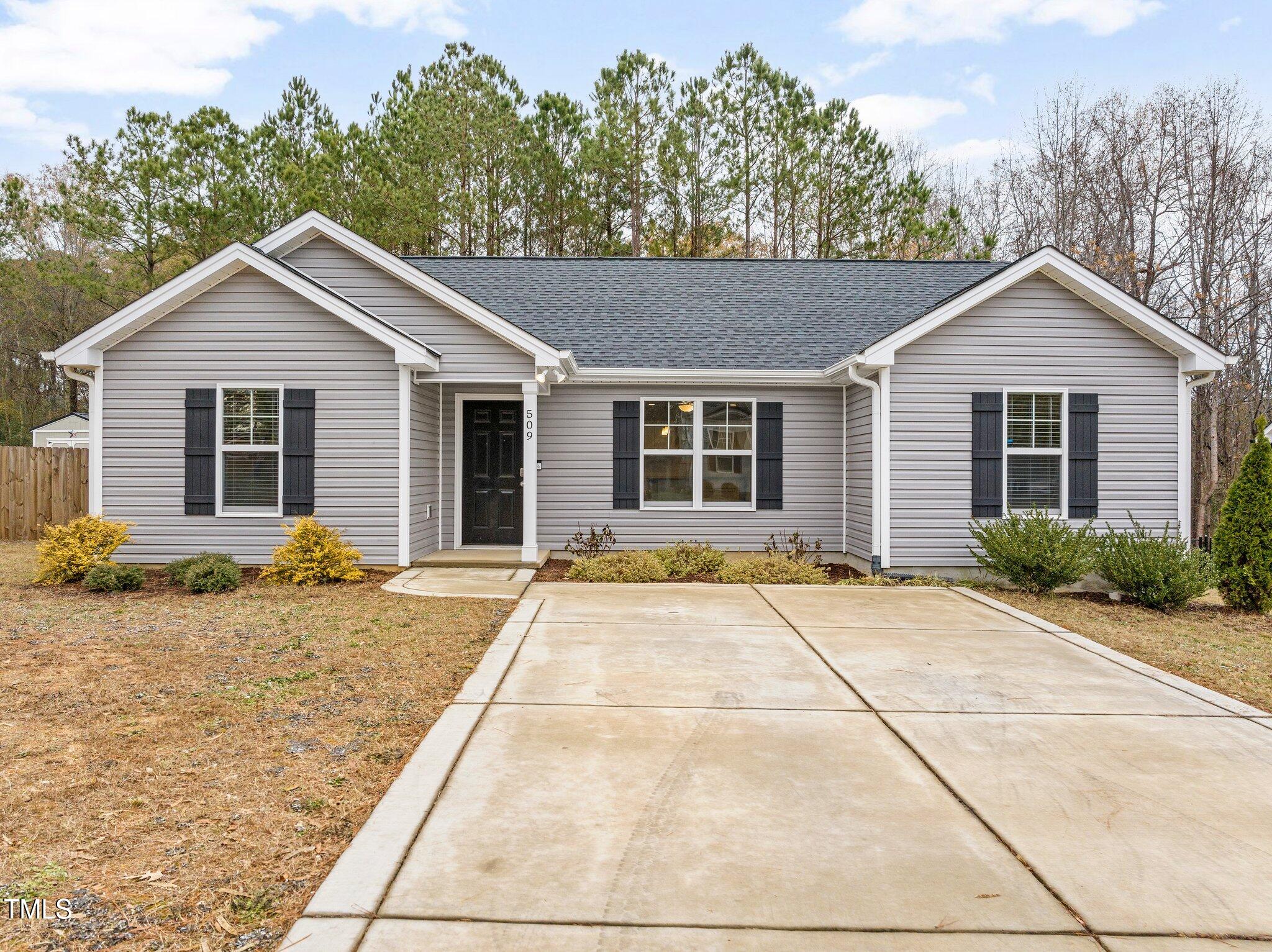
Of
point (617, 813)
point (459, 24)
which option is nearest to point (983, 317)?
point (617, 813)

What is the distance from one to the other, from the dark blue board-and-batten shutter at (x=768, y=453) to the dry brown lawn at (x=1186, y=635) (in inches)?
127

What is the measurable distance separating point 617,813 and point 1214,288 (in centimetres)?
2132

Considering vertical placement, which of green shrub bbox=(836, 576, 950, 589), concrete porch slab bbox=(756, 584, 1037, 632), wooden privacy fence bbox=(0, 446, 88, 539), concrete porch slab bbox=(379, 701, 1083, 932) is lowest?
concrete porch slab bbox=(379, 701, 1083, 932)

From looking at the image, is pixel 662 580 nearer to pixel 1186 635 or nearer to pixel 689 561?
pixel 689 561

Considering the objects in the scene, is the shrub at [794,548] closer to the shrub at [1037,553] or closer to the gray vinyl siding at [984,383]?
the gray vinyl siding at [984,383]

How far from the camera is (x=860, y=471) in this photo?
34.7 ft

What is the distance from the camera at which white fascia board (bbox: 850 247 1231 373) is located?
30.6 ft

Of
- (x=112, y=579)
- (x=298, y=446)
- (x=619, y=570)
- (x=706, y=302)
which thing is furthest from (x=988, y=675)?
(x=706, y=302)

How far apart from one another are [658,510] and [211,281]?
6234mm

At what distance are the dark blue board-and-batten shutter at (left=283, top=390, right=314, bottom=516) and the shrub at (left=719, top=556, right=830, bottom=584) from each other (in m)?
5.05

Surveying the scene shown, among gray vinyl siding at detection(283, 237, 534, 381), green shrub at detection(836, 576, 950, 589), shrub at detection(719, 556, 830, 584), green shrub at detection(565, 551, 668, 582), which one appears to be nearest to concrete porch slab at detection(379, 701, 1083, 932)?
green shrub at detection(565, 551, 668, 582)

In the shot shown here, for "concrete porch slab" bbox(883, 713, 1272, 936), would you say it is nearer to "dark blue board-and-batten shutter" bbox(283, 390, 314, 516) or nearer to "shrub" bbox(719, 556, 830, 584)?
"shrub" bbox(719, 556, 830, 584)

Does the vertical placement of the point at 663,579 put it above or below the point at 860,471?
below

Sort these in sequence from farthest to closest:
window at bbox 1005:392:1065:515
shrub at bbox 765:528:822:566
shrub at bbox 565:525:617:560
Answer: shrub at bbox 565:525:617:560 < shrub at bbox 765:528:822:566 < window at bbox 1005:392:1065:515
